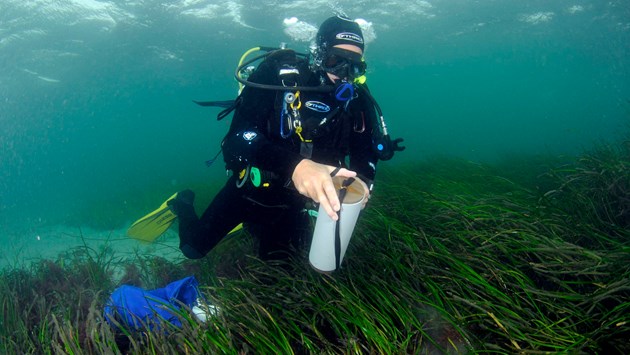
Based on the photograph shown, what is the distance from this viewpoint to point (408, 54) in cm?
3606

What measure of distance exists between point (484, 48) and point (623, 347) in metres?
42.2

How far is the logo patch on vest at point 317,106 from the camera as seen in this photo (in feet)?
11.0

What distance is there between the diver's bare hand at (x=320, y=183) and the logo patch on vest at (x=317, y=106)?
1.46 metres

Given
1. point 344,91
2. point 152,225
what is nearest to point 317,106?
point 344,91

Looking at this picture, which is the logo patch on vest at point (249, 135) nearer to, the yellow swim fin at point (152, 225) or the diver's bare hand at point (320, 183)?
the diver's bare hand at point (320, 183)

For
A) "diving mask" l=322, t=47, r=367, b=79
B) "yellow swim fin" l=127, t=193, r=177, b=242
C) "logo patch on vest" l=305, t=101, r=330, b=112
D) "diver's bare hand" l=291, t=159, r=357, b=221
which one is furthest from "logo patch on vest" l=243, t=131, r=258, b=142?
"yellow swim fin" l=127, t=193, r=177, b=242

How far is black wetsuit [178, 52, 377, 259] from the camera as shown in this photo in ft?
10.9

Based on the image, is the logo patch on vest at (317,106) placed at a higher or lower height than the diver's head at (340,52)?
lower

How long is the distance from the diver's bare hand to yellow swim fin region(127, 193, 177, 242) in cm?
459

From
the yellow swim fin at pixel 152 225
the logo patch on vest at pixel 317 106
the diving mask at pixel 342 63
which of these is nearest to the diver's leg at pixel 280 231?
the logo patch on vest at pixel 317 106

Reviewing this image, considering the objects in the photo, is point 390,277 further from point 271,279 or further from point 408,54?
point 408,54

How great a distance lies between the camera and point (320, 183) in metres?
1.80

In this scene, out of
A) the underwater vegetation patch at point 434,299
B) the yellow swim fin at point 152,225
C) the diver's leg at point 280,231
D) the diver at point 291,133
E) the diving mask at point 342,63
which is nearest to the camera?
the underwater vegetation patch at point 434,299

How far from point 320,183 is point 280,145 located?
1369 millimetres
